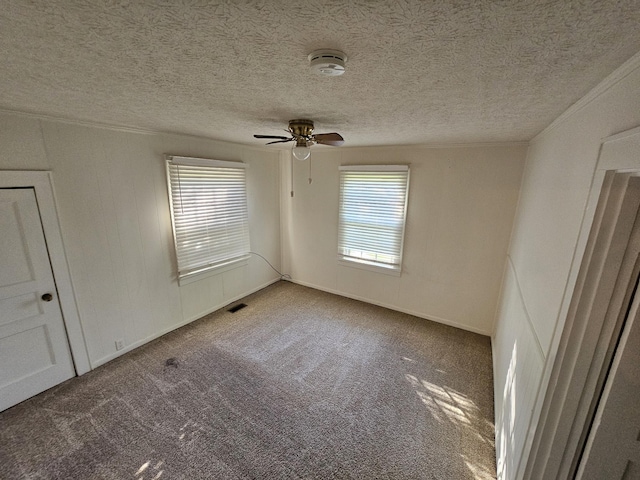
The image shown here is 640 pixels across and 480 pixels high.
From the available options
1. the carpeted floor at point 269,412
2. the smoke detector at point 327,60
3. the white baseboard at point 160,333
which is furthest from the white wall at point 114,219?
the smoke detector at point 327,60

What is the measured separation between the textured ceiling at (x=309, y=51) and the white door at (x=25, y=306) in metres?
0.88

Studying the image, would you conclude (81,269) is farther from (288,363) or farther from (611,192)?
(611,192)

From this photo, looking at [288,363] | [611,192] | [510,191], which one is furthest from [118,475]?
[510,191]

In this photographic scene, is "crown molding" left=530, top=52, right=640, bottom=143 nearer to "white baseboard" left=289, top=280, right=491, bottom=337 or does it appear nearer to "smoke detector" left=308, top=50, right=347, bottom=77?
"smoke detector" left=308, top=50, right=347, bottom=77

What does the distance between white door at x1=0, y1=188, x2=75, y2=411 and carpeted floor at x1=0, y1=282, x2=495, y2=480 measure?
17 centimetres

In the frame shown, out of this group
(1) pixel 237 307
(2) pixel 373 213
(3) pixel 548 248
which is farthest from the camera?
(1) pixel 237 307

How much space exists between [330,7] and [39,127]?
102 inches

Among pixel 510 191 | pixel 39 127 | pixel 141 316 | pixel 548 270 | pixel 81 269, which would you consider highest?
pixel 39 127

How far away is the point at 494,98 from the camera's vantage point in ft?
4.54

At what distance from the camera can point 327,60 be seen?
Result: 3.06 ft

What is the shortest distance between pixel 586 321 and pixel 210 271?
141 inches

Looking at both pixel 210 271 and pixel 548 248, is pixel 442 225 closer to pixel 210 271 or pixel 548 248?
pixel 548 248

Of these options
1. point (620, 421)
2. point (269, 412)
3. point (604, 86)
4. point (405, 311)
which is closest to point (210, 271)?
point (269, 412)

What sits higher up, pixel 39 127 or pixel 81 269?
pixel 39 127
